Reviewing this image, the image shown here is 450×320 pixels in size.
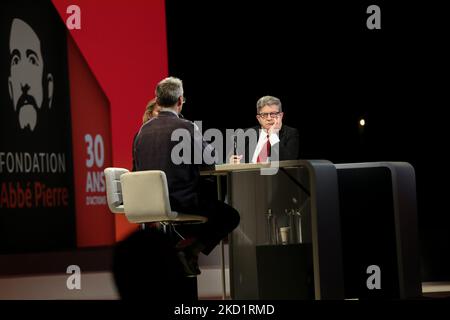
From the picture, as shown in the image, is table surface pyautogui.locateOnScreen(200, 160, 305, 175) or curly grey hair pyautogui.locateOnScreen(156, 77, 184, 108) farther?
curly grey hair pyautogui.locateOnScreen(156, 77, 184, 108)

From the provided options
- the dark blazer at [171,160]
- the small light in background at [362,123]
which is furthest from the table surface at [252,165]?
the small light in background at [362,123]

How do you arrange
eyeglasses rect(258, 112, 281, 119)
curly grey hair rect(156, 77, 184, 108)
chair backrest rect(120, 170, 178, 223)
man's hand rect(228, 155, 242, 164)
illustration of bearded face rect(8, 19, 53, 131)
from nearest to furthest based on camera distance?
chair backrest rect(120, 170, 178, 223) < curly grey hair rect(156, 77, 184, 108) < man's hand rect(228, 155, 242, 164) < eyeglasses rect(258, 112, 281, 119) < illustration of bearded face rect(8, 19, 53, 131)

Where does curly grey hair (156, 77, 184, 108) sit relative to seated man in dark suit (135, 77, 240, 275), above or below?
above

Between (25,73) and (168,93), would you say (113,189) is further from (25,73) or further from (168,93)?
(25,73)

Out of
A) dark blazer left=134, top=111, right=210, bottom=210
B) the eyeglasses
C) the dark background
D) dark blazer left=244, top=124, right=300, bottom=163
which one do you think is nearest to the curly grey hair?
dark blazer left=134, top=111, right=210, bottom=210

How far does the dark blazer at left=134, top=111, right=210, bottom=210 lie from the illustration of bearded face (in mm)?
3319

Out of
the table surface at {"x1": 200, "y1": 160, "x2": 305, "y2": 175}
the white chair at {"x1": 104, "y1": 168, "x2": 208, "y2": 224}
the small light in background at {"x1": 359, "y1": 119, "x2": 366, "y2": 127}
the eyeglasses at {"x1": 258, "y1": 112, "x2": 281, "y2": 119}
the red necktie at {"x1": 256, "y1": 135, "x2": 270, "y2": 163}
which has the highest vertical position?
the small light in background at {"x1": 359, "y1": 119, "x2": 366, "y2": 127}

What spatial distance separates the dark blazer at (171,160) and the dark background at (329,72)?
3.98m

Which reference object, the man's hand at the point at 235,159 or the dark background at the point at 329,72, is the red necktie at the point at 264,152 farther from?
the dark background at the point at 329,72

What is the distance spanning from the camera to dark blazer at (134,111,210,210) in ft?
13.4

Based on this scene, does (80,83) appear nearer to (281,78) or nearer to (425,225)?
(281,78)

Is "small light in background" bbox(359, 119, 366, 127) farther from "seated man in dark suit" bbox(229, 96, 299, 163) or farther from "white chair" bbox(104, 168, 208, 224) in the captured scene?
"white chair" bbox(104, 168, 208, 224)

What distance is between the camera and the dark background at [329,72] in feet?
25.2

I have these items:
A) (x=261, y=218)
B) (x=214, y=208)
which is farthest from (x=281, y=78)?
(x=214, y=208)
